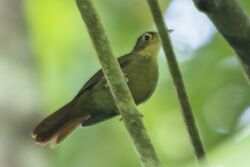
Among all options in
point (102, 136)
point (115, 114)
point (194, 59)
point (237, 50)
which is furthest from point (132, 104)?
point (102, 136)

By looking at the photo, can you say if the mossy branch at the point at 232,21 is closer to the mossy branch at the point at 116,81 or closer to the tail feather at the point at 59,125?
the mossy branch at the point at 116,81

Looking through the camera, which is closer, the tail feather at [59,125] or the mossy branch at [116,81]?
the mossy branch at [116,81]

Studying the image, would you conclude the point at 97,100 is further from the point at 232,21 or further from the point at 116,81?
the point at 232,21

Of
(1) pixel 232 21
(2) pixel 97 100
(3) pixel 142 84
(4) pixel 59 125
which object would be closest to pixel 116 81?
(1) pixel 232 21

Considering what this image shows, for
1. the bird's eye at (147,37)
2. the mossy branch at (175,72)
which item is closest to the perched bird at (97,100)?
the bird's eye at (147,37)

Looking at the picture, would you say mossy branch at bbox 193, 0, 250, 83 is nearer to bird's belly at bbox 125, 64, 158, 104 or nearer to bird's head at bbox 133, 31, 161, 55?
bird's belly at bbox 125, 64, 158, 104

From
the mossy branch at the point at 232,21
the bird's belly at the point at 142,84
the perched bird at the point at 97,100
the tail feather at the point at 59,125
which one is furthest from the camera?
the bird's belly at the point at 142,84

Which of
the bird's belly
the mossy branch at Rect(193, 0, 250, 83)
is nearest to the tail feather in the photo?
the bird's belly

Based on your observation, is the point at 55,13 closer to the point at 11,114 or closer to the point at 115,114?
the point at 115,114
